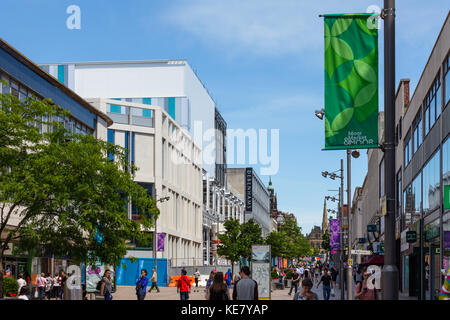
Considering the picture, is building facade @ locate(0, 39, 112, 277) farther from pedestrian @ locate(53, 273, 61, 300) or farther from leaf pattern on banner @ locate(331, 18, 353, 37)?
leaf pattern on banner @ locate(331, 18, 353, 37)

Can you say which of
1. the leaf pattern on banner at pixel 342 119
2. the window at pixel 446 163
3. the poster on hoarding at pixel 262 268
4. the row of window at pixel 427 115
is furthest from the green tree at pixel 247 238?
the leaf pattern on banner at pixel 342 119

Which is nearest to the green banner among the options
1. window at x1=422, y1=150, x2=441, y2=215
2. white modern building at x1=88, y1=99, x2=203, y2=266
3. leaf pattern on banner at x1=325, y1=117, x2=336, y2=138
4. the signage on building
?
leaf pattern on banner at x1=325, y1=117, x2=336, y2=138

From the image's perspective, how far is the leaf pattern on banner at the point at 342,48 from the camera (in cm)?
1049

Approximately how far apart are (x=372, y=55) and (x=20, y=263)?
3416cm

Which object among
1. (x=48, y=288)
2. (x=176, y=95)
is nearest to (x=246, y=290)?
(x=48, y=288)

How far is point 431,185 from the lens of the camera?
37188mm

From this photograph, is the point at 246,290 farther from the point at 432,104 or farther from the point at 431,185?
the point at 432,104

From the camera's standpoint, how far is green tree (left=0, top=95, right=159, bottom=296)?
24500 millimetres

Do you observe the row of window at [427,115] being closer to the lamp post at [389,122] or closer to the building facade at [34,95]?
the building facade at [34,95]

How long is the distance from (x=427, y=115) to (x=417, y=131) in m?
5.39

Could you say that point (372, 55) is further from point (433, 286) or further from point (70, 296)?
point (433, 286)

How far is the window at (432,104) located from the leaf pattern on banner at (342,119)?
82.6ft

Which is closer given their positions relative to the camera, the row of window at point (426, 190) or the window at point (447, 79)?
the window at point (447, 79)
